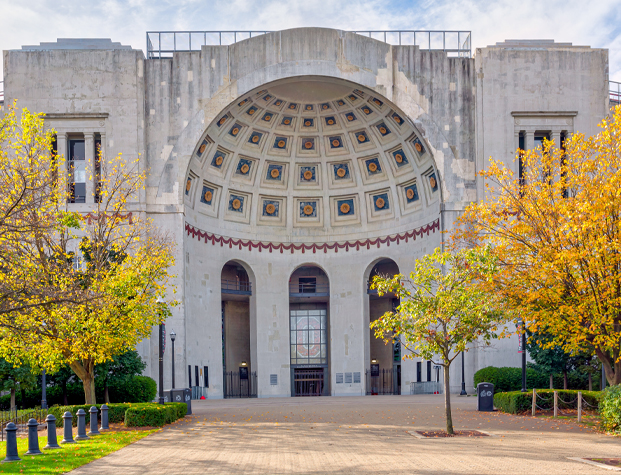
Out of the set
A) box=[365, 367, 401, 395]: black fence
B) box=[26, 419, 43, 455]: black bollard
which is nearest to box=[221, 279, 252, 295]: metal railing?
box=[365, 367, 401, 395]: black fence

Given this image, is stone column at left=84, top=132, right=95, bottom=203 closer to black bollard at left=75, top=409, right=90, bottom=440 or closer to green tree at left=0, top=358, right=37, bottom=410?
green tree at left=0, top=358, right=37, bottom=410

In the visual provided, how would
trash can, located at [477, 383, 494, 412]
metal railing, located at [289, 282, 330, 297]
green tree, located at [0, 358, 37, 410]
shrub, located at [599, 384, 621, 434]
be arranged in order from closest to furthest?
1. shrub, located at [599, 384, 621, 434]
2. trash can, located at [477, 383, 494, 412]
3. green tree, located at [0, 358, 37, 410]
4. metal railing, located at [289, 282, 330, 297]

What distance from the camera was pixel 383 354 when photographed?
49.1m

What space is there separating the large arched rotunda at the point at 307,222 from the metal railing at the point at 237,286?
71 mm

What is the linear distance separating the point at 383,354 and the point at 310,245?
31.9ft

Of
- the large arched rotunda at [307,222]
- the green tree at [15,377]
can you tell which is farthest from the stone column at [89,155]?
the green tree at [15,377]

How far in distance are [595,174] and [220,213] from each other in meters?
26.8

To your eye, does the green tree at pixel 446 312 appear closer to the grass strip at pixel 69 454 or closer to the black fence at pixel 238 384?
the grass strip at pixel 69 454

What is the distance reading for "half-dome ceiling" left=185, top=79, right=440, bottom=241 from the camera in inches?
1647

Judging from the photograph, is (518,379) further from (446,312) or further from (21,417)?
(21,417)

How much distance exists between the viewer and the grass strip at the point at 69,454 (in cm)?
1304

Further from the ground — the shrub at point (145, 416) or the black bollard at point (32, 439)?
the black bollard at point (32, 439)

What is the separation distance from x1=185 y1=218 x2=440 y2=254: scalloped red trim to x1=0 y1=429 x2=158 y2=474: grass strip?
77.8 feet

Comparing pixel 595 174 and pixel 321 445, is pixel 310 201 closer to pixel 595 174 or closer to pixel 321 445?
pixel 595 174
